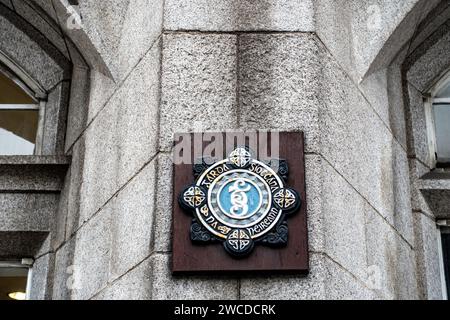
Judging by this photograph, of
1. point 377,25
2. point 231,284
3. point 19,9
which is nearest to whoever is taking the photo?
point 231,284

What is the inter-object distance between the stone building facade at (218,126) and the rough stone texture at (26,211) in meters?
0.01

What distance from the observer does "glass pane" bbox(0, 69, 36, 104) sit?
29.5 ft

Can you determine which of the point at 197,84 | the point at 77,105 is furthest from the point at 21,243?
the point at 197,84

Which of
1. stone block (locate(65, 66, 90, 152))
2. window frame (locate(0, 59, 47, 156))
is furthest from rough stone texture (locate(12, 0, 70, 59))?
window frame (locate(0, 59, 47, 156))

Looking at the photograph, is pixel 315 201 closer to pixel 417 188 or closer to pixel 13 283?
pixel 417 188

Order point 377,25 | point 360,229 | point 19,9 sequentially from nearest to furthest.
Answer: point 360,229
point 377,25
point 19,9

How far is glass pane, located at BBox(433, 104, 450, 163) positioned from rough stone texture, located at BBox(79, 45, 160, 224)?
2.62 m

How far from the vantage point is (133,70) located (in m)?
7.64

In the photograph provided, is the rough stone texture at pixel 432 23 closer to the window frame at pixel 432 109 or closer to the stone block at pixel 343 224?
the window frame at pixel 432 109

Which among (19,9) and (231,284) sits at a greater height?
(19,9)

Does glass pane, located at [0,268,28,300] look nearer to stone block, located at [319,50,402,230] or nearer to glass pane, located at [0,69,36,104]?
glass pane, located at [0,69,36,104]
